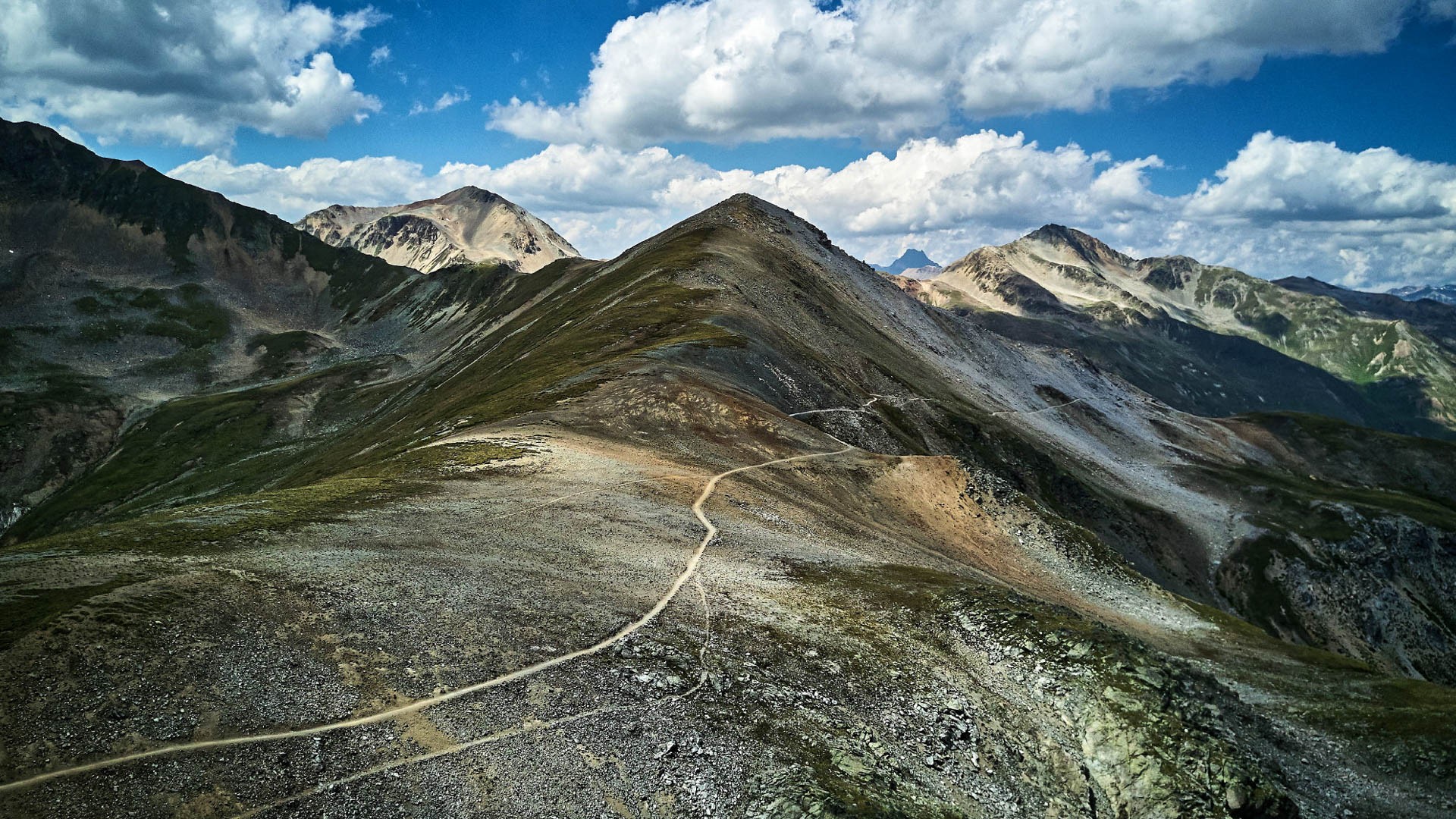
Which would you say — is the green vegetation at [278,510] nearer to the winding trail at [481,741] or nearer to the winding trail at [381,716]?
the winding trail at [381,716]

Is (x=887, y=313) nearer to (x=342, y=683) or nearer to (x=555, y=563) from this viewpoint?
(x=555, y=563)

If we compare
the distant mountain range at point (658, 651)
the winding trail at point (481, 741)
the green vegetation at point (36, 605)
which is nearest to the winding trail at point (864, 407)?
the distant mountain range at point (658, 651)

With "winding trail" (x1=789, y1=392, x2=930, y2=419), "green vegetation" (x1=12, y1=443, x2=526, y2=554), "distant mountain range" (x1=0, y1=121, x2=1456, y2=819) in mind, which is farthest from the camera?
"winding trail" (x1=789, y1=392, x2=930, y2=419)

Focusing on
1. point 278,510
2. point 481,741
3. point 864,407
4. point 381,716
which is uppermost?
point 864,407

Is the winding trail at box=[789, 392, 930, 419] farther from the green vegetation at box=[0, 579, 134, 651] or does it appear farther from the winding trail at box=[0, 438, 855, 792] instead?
the green vegetation at box=[0, 579, 134, 651]

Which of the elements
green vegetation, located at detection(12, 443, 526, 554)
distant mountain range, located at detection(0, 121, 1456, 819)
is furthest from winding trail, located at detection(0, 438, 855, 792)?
green vegetation, located at detection(12, 443, 526, 554)

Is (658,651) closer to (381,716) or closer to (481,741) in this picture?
(481,741)

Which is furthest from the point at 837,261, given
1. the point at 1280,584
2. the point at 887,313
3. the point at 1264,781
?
the point at 1264,781

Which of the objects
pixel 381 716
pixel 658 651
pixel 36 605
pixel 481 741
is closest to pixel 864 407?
pixel 658 651

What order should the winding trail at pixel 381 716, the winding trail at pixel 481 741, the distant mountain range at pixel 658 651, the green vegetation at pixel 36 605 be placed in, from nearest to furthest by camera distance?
the winding trail at pixel 381 716, the winding trail at pixel 481 741, the distant mountain range at pixel 658 651, the green vegetation at pixel 36 605

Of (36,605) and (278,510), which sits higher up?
(36,605)

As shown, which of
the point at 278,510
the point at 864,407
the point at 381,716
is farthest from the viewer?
the point at 864,407
